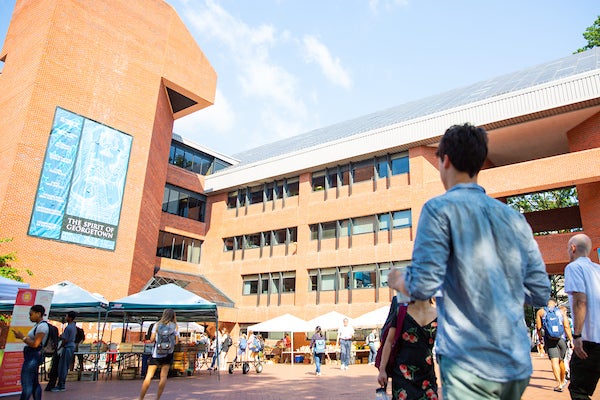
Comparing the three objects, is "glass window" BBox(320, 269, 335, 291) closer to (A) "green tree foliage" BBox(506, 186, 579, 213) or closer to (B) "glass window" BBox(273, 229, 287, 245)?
(B) "glass window" BBox(273, 229, 287, 245)

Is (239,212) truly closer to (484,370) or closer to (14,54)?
(14,54)

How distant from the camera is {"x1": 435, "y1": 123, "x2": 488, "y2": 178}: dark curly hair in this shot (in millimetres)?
2275

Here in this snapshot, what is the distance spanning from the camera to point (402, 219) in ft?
88.0

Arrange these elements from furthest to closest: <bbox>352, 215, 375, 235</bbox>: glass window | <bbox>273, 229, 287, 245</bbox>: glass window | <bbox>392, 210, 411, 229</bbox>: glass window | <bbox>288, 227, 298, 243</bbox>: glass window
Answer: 1. <bbox>273, 229, 287, 245</bbox>: glass window
2. <bbox>288, 227, 298, 243</bbox>: glass window
3. <bbox>352, 215, 375, 235</bbox>: glass window
4. <bbox>392, 210, 411, 229</bbox>: glass window

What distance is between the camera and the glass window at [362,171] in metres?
29.1

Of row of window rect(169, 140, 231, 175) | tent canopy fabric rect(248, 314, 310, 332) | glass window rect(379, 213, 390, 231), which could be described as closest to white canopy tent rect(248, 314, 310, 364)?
tent canopy fabric rect(248, 314, 310, 332)

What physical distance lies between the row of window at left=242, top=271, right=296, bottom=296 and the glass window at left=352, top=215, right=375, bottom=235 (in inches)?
214

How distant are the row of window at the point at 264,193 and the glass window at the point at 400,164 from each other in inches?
297

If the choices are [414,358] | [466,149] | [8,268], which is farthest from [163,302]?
[466,149]

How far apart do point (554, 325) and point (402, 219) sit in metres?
17.6

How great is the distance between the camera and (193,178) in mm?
36188

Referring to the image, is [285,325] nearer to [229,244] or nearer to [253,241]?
[253,241]

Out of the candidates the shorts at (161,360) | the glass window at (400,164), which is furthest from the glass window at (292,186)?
the shorts at (161,360)

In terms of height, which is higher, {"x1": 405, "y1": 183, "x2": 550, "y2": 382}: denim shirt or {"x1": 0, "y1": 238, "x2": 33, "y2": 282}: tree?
{"x1": 0, "y1": 238, "x2": 33, "y2": 282}: tree
